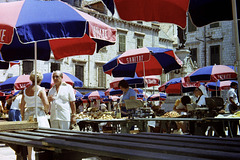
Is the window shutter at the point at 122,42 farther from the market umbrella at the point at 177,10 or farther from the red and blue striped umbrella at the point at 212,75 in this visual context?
the market umbrella at the point at 177,10

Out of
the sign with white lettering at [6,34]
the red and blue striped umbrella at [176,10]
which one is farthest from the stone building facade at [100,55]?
the red and blue striped umbrella at [176,10]

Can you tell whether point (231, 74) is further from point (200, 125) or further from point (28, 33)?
point (28, 33)

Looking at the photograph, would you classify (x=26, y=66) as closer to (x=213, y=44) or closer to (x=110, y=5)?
(x=213, y=44)

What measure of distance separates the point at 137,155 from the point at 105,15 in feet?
109

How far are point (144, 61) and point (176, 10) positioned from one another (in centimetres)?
524

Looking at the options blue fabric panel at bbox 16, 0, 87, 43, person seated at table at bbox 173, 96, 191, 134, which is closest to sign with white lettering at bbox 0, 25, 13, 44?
blue fabric panel at bbox 16, 0, 87, 43

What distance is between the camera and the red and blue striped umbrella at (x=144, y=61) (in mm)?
8727

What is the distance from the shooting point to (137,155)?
186cm

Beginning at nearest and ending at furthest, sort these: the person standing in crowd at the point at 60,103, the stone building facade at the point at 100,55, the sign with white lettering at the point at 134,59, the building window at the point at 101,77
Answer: the person standing in crowd at the point at 60,103 → the sign with white lettering at the point at 134,59 → the stone building facade at the point at 100,55 → the building window at the point at 101,77

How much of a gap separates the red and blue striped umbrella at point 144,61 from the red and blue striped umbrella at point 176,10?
411 centimetres

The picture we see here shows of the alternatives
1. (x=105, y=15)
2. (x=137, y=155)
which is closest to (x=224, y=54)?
(x=105, y=15)

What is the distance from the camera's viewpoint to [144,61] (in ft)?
31.8

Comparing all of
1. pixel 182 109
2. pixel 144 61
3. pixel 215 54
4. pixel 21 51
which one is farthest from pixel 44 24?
pixel 215 54

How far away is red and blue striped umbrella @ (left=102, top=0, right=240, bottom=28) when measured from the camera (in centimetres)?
436
